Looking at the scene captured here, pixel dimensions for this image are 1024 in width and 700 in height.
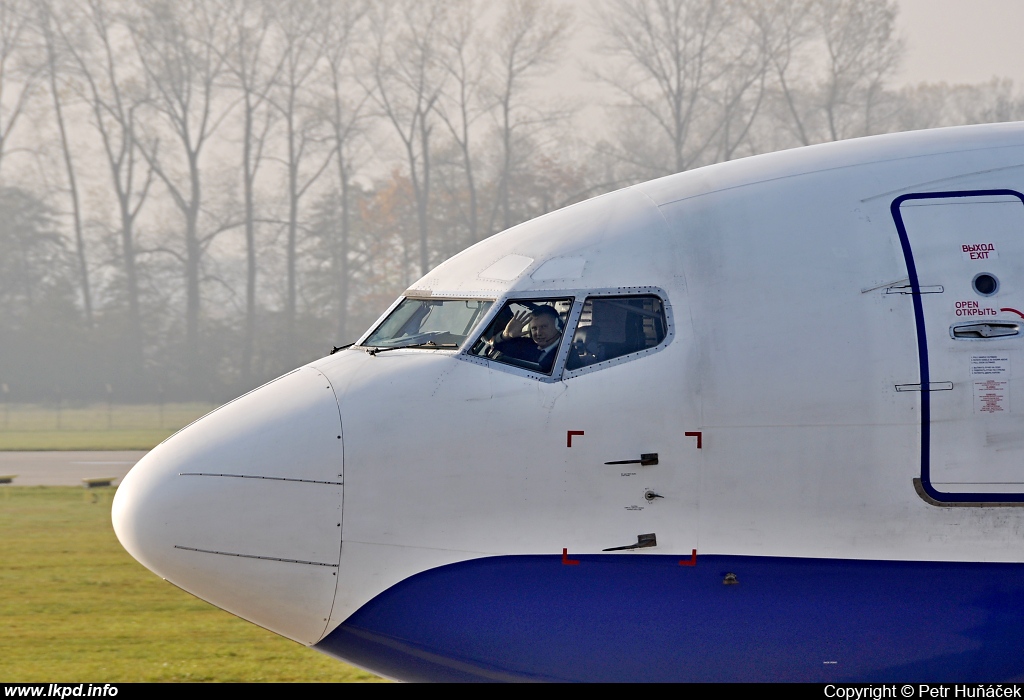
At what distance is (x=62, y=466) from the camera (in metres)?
31.4

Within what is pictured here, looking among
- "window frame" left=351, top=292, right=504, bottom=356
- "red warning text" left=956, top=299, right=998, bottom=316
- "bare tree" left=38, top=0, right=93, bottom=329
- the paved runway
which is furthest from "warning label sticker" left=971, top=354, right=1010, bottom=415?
"bare tree" left=38, top=0, right=93, bottom=329

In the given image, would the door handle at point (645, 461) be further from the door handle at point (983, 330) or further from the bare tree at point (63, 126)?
the bare tree at point (63, 126)

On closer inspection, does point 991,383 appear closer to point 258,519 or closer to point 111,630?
point 258,519

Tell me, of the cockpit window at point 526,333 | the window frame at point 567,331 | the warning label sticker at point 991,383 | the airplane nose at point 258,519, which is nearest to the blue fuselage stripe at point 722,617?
the airplane nose at point 258,519

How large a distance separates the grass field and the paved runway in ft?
9.96

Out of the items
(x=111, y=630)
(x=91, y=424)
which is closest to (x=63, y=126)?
(x=91, y=424)

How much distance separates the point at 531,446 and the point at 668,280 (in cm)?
152

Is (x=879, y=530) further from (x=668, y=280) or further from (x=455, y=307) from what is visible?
(x=455, y=307)

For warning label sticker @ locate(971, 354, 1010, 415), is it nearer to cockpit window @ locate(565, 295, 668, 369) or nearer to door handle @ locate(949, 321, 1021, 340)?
door handle @ locate(949, 321, 1021, 340)

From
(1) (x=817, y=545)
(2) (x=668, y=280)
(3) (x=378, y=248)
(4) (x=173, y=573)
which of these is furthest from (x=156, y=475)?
(3) (x=378, y=248)

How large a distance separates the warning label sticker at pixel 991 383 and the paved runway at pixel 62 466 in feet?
80.1

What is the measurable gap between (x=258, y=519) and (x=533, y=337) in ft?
7.32

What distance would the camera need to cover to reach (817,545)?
21.6 ft

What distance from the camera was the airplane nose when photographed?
6.64 meters
